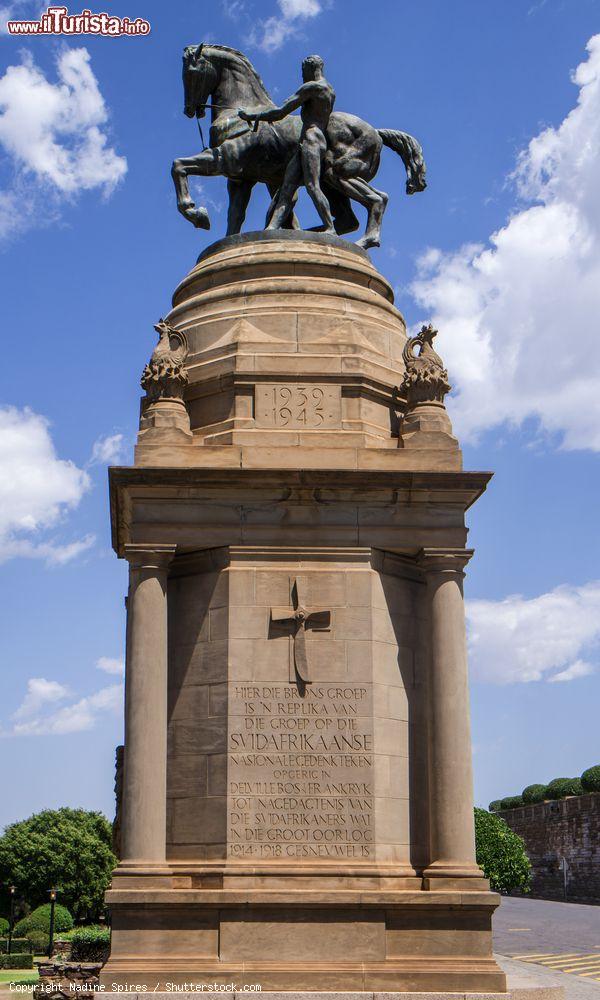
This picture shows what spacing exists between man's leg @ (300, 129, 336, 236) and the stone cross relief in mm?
8380

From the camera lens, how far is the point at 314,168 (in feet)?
78.3

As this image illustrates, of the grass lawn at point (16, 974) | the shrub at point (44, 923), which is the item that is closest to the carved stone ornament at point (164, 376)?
the grass lawn at point (16, 974)

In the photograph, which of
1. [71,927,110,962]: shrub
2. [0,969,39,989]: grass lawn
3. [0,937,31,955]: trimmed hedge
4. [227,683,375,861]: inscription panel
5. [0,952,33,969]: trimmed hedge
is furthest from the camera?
[0,937,31,955]: trimmed hedge

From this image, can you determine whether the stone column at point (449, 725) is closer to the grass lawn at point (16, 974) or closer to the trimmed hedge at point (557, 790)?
the grass lawn at point (16, 974)

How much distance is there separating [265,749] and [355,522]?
3925mm

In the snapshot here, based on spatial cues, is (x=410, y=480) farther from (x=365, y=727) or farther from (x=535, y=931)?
(x=535, y=931)

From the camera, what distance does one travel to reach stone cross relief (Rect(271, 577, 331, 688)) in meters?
18.8

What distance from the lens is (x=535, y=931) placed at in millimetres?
51594

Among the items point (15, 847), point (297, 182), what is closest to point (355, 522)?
point (297, 182)

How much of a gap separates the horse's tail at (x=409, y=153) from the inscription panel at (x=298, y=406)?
7.62 metres

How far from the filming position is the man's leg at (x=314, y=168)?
78.1ft

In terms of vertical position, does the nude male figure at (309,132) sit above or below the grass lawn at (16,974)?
above

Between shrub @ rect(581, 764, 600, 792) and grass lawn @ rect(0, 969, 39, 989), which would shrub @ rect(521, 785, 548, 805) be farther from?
grass lawn @ rect(0, 969, 39, 989)

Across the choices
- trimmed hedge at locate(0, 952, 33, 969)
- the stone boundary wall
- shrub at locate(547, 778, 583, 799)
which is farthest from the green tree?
shrub at locate(547, 778, 583, 799)
